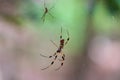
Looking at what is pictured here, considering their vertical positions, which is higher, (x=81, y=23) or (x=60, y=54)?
(x=81, y=23)

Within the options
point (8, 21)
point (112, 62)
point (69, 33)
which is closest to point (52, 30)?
point (69, 33)

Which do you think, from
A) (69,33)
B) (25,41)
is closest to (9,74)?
(25,41)

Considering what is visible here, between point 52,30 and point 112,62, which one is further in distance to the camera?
point 112,62

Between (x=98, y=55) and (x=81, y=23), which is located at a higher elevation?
(x=81, y=23)

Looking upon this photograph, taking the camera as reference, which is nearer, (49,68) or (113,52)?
(49,68)

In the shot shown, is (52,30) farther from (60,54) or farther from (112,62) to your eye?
(112,62)

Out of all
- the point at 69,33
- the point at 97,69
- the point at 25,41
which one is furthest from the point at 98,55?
the point at 25,41

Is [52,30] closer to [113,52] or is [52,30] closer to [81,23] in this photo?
[81,23]

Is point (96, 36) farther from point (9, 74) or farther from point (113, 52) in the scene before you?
point (9, 74)
